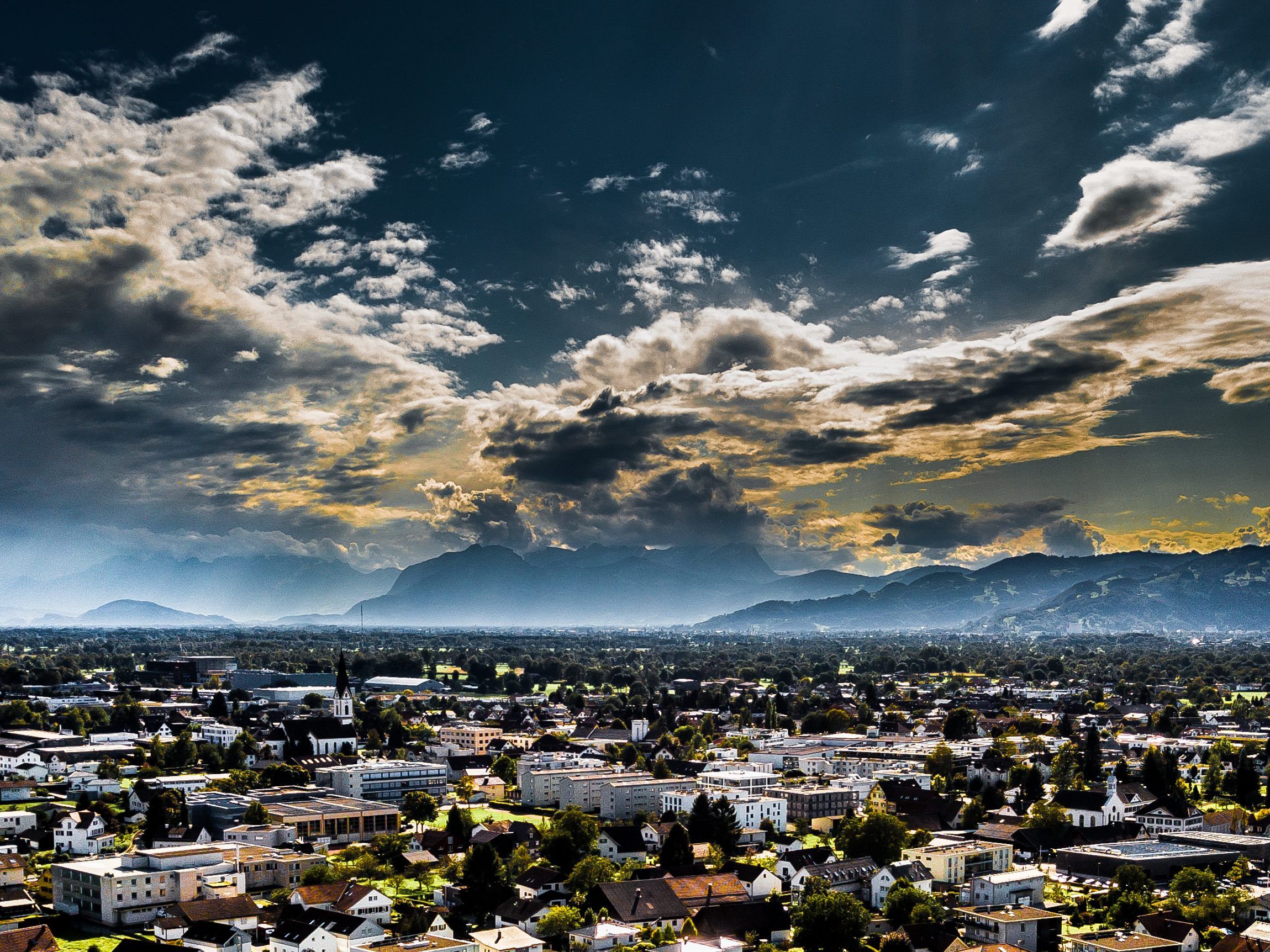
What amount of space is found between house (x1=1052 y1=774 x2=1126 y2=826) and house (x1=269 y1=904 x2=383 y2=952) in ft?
119

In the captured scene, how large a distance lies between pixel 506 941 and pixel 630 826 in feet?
59.9

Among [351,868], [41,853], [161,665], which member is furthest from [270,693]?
[351,868]

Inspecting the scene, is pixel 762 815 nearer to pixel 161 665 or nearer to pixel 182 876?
pixel 182 876

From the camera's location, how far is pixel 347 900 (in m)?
39.8

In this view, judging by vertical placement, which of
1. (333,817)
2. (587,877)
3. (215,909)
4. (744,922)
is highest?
(333,817)

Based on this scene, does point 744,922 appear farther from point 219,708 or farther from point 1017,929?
point 219,708

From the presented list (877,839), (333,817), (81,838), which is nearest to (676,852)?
(877,839)

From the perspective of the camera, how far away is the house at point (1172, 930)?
36.4 metres

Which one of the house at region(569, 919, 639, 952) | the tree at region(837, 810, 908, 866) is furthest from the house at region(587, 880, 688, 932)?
the tree at region(837, 810, 908, 866)

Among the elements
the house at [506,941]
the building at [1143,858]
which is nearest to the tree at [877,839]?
the building at [1143,858]

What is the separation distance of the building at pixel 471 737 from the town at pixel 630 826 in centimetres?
40

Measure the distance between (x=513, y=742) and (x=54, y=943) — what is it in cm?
5285

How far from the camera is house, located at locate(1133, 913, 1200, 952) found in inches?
1433

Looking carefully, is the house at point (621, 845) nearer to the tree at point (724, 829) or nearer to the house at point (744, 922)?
the tree at point (724, 829)
